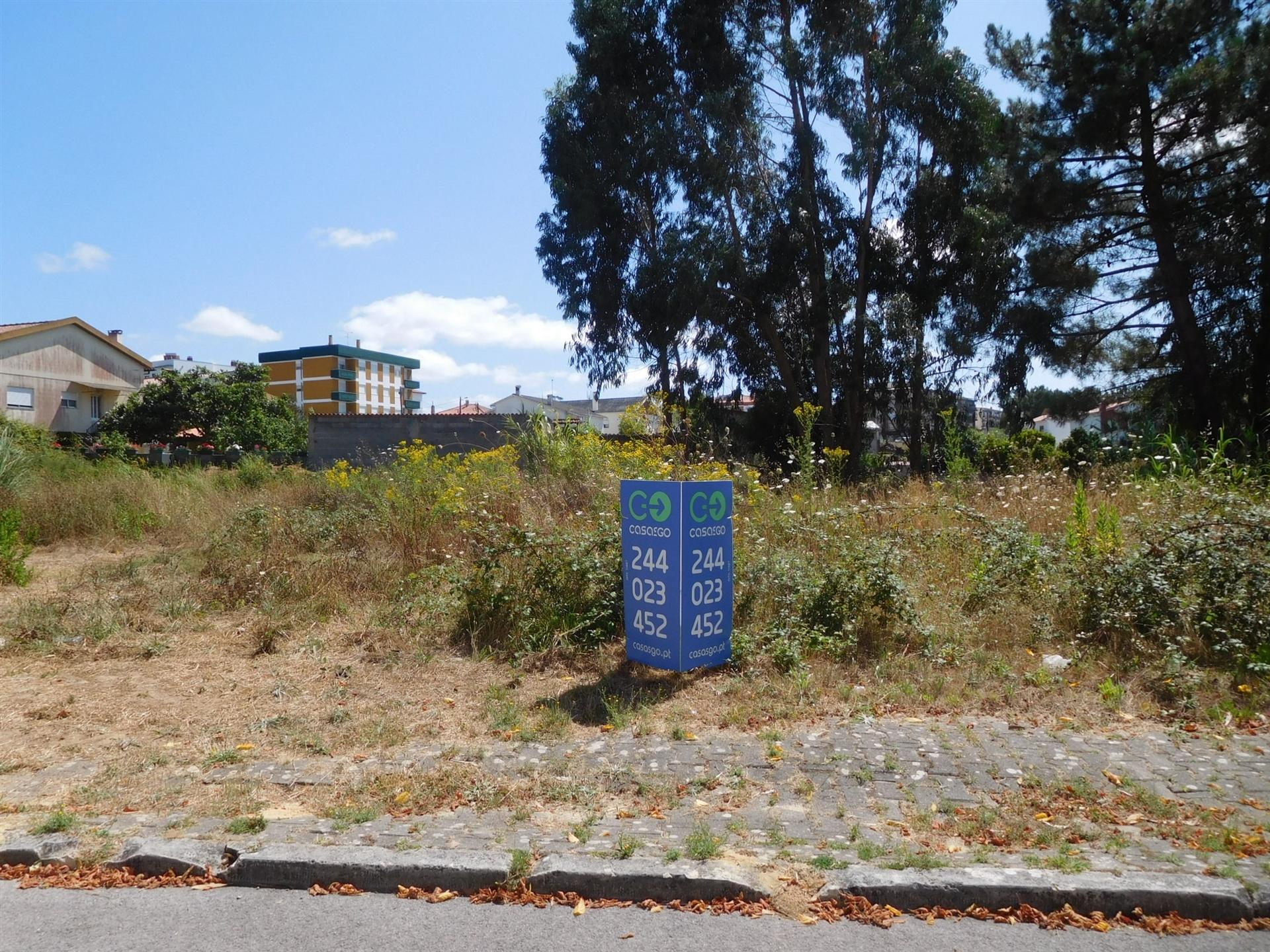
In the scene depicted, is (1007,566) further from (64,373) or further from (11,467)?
(64,373)

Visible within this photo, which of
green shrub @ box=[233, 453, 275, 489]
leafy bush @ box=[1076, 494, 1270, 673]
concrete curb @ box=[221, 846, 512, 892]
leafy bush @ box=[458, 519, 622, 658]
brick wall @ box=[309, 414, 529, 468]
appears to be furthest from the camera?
brick wall @ box=[309, 414, 529, 468]

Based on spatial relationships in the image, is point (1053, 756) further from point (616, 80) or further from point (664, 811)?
point (616, 80)

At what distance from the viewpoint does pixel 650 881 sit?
11.5 ft

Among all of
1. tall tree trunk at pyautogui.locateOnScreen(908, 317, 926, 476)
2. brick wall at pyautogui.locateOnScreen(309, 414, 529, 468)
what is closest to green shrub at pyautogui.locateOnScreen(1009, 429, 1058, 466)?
tall tree trunk at pyautogui.locateOnScreen(908, 317, 926, 476)

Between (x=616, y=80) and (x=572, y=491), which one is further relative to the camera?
(x=616, y=80)

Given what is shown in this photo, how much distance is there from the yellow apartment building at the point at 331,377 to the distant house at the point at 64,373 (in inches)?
1288

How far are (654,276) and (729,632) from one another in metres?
17.7

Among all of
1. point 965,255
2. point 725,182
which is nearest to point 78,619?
point 725,182

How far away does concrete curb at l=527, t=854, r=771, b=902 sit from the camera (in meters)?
3.46

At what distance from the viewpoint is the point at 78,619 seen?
24.5ft

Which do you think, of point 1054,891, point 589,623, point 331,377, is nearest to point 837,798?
point 1054,891

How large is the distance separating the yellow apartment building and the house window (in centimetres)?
3826

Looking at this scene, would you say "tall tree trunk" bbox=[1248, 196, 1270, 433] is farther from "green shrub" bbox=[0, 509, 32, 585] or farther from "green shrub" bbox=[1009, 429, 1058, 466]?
"green shrub" bbox=[0, 509, 32, 585]

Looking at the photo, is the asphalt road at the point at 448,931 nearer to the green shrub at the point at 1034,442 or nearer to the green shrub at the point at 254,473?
the green shrub at the point at 254,473
